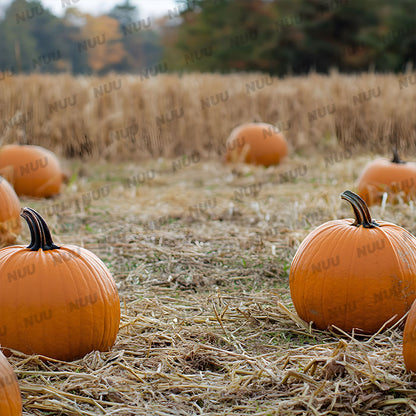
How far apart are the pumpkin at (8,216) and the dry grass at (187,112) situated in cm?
462

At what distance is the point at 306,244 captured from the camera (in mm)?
2742

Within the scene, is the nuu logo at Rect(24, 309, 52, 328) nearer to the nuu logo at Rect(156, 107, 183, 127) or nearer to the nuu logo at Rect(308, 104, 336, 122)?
the nuu logo at Rect(156, 107, 183, 127)

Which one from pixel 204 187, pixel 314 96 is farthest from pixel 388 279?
pixel 314 96

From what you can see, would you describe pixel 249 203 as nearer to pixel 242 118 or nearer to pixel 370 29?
pixel 242 118

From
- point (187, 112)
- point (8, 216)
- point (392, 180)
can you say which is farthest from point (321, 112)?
point (8, 216)

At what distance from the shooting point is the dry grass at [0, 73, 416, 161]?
8.88m

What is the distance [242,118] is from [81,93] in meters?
2.96

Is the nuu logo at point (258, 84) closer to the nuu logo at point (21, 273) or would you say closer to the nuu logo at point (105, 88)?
the nuu logo at point (105, 88)

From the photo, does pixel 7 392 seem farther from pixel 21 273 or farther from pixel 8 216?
pixel 8 216

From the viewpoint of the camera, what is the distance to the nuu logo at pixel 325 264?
102 inches

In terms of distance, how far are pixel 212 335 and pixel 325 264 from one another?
641mm

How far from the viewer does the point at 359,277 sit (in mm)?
2549

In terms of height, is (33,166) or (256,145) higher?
(33,166)

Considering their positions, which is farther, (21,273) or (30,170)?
(30,170)
